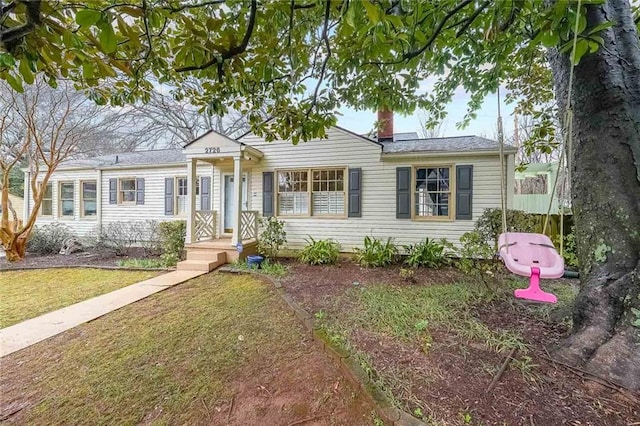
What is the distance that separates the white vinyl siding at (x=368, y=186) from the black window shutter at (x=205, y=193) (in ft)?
4.99

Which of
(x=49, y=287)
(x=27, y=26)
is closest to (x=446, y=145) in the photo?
(x=27, y=26)

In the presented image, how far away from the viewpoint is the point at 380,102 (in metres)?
4.16

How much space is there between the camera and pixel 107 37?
137 centimetres

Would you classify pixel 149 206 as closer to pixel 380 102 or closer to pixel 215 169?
pixel 215 169

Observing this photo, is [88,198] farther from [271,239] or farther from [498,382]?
[498,382]

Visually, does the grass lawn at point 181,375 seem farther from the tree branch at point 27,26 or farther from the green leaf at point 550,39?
the green leaf at point 550,39

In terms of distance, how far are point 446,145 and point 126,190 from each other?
1052cm

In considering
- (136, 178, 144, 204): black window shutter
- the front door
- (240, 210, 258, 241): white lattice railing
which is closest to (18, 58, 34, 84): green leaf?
(240, 210, 258, 241): white lattice railing

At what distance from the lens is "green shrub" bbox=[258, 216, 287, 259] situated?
7.52 m

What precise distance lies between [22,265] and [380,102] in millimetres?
9398

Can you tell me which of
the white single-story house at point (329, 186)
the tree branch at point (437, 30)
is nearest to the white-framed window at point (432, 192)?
the white single-story house at point (329, 186)

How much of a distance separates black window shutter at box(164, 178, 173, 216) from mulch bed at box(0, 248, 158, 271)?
1.48 metres

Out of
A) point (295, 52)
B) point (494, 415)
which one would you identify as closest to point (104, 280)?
point (295, 52)

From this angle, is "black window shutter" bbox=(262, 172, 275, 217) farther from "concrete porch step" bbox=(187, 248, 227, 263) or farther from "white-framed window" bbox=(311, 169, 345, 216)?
"concrete porch step" bbox=(187, 248, 227, 263)
